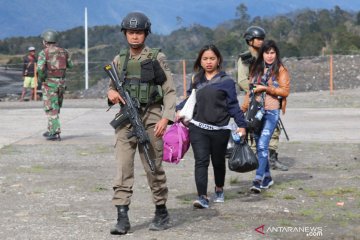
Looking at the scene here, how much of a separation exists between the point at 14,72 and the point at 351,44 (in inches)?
680

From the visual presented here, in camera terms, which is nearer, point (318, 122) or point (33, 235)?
point (33, 235)

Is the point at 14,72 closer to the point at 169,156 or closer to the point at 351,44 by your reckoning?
the point at 351,44

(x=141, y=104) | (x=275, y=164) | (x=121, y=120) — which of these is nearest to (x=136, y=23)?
(x=141, y=104)

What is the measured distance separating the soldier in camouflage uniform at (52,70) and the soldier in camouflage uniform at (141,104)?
6224mm

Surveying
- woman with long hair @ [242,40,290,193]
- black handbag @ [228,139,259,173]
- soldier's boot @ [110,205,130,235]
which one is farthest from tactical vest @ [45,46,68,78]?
soldier's boot @ [110,205,130,235]

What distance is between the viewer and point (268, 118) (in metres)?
9.35

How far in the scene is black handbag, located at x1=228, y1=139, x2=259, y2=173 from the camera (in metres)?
8.45

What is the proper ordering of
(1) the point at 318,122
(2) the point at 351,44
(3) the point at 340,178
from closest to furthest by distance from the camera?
(3) the point at 340,178, (1) the point at 318,122, (2) the point at 351,44

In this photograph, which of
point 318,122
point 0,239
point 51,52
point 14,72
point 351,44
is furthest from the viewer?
point 351,44

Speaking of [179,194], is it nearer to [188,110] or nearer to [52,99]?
[188,110]

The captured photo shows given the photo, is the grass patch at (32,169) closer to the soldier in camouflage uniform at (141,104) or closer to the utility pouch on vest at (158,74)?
the soldier in camouflage uniform at (141,104)

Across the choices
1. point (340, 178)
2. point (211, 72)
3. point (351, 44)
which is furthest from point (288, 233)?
point (351, 44)

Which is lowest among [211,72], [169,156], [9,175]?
[9,175]

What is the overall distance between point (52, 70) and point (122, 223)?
6616 millimetres
